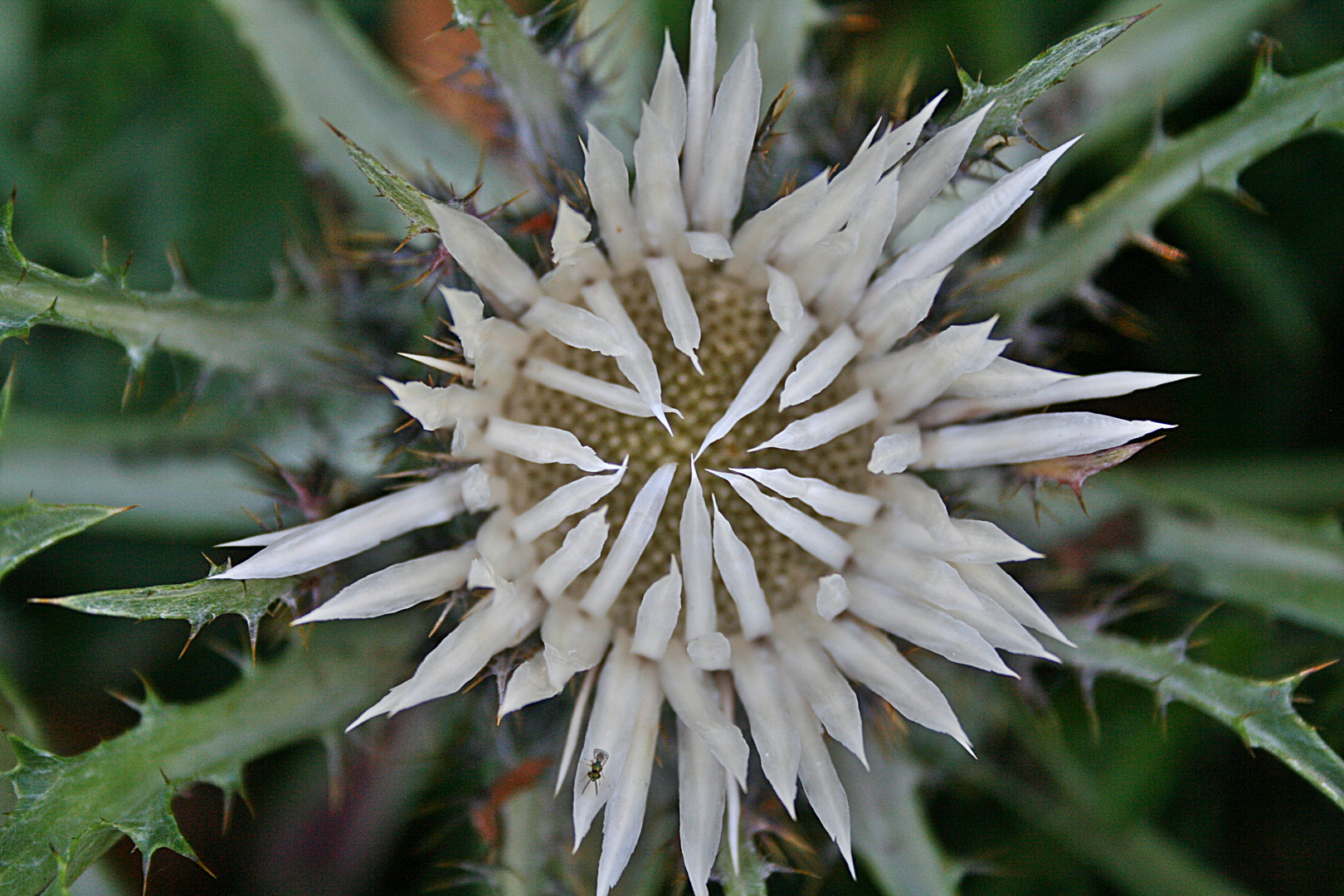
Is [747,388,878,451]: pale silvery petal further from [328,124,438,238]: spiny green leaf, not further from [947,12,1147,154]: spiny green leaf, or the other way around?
[328,124,438,238]: spiny green leaf

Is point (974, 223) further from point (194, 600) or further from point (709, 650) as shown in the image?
point (194, 600)

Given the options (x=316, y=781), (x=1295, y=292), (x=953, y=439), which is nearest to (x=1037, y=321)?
(x=953, y=439)

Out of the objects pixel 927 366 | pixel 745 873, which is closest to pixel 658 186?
pixel 927 366

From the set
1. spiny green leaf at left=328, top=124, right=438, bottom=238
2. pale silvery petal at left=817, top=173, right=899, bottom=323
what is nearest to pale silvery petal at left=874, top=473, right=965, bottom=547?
pale silvery petal at left=817, top=173, right=899, bottom=323

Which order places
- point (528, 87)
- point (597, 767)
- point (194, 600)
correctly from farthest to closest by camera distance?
point (528, 87), point (597, 767), point (194, 600)

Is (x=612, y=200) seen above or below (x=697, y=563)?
above

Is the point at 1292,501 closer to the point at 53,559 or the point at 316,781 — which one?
the point at 316,781

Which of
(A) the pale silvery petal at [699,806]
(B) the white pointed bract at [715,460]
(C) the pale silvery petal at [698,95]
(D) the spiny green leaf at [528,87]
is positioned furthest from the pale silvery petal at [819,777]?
(D) the spiny green leaf at [528,87]
